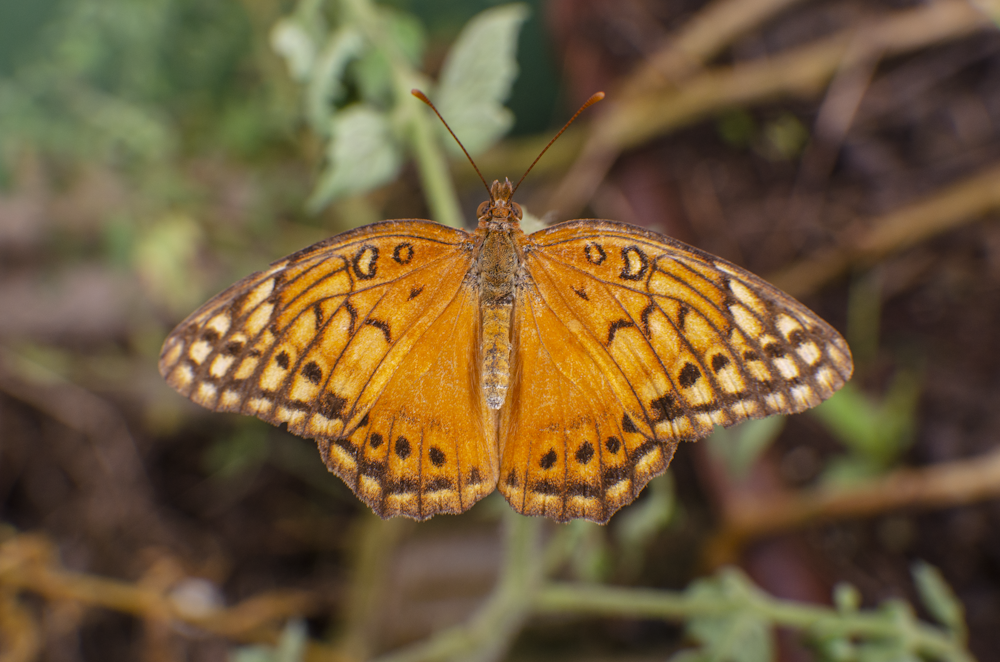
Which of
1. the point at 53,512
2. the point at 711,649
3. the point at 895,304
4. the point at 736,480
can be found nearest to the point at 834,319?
the point at 895,304

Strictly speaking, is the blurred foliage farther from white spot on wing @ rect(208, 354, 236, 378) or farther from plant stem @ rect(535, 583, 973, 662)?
white spot on wing @ rect(208, 354, 236, 378)

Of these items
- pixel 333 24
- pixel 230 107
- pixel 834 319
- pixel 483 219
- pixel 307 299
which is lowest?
pixel 307 299

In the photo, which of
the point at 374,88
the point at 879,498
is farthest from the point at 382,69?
the point at 879,498

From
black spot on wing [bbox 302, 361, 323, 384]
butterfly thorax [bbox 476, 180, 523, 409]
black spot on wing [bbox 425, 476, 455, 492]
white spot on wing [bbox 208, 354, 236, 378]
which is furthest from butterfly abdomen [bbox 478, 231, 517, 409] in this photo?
white spot on wing [bbox 208, 354, 236, 378]

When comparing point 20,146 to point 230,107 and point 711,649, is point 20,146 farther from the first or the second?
point 711,649

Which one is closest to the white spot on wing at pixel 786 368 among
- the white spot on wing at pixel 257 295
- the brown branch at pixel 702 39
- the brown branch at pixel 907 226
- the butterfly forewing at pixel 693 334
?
the butterfly forewing at pixel 693 334

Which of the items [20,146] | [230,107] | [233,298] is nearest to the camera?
[233,298]

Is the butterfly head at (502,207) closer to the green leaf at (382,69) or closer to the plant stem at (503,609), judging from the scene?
the green leaf at (382,69)
